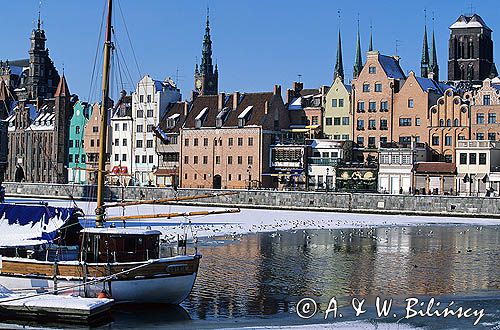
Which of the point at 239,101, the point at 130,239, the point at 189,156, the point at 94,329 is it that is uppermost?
the point at 239,101

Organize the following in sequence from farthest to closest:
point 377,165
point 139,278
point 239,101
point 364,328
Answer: point 239,101 → point 377,165 → point 139,278 → point 364,328

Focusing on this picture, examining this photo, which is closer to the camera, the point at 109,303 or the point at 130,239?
the point at 109,303

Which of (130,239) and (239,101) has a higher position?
(239,101)

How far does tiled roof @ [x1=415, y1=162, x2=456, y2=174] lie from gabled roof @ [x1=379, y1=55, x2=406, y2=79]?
15.3 metres

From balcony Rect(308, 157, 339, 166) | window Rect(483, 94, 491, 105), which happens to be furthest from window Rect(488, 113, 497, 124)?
balcony Rect(308, 157, 339, 166)

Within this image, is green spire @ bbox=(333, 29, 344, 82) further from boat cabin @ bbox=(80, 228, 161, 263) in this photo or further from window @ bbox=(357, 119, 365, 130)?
boat cabin @ bbox=(80, 228, 161, 263)

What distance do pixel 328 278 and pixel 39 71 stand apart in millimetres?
132796

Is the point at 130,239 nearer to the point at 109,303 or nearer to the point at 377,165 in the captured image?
the point at 109,303

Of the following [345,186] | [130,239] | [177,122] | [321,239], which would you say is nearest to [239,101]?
[177,122]

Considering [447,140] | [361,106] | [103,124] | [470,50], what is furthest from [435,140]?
[103,124]

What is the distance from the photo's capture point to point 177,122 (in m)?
118

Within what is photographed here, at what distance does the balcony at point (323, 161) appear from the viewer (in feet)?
341

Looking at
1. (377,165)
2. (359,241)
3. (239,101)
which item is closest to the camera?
(359,241)

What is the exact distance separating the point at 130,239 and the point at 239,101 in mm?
83031
